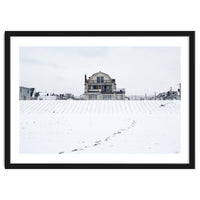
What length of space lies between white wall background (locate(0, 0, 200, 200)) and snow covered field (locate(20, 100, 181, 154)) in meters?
0.26

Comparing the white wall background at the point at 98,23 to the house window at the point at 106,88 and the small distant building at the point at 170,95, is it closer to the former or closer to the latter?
the small distant building at the point at 170,95

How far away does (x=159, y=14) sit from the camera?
2.13 meters

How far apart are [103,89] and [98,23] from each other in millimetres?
794

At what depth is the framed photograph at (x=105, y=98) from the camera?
2111mm

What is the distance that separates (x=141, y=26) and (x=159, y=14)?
0.85 ft

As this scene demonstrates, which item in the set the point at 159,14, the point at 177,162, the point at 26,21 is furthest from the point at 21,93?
the point at 177,162

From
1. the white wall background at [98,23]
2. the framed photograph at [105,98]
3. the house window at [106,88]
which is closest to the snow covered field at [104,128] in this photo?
the framed photograph at [105,98]

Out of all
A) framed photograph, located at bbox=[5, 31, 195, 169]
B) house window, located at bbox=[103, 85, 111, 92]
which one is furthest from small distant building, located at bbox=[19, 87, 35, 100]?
house window, located at bbox=[103, 85, 111, 92]

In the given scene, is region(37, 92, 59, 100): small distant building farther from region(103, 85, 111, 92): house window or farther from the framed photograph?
region(103, 85, 111, 92): house window

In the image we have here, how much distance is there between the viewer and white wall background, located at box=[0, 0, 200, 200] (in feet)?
6.81

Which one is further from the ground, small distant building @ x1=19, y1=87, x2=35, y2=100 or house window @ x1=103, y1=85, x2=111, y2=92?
house window @ x1=103, y1=85, x2=111, y2=92

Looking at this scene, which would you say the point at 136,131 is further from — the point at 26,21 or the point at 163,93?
the point at 26,21

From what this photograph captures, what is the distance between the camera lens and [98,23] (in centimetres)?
213

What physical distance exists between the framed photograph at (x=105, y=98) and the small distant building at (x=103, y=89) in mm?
12
